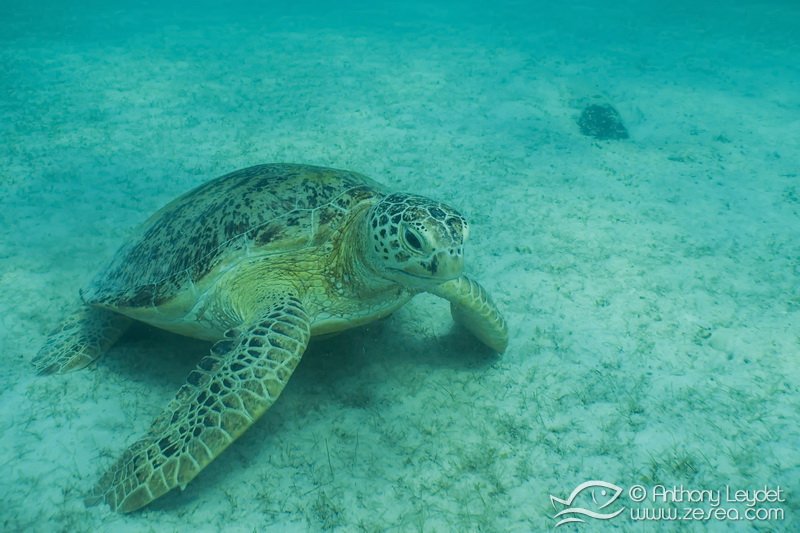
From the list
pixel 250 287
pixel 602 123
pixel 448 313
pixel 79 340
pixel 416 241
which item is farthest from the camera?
pixel 602 123

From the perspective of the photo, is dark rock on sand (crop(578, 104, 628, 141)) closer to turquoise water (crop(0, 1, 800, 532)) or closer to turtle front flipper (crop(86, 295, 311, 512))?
turquoise water (crop(0, 1, 800, 532))

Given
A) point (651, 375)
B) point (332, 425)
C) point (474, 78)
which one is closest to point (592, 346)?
point (651, 375)

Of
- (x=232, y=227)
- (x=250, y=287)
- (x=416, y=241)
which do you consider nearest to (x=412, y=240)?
(x=416, y=241)

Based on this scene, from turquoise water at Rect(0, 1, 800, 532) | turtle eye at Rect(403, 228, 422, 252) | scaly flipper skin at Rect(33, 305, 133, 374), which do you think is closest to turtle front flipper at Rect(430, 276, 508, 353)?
turquoise water at Rect(0, 1, 800, 532)

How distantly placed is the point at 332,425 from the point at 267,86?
9.77 meters

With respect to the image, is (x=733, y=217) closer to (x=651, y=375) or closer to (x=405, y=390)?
(x=651, y=375)

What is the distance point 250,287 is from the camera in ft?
10.2

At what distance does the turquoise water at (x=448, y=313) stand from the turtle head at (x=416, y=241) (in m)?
1.07

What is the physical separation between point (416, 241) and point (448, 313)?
1744mm

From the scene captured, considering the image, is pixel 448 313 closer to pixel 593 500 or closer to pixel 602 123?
pixel 593 500

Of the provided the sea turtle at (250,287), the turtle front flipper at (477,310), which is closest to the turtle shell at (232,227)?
the sea turtle at (250,287)

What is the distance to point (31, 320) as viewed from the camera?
4.03 metres

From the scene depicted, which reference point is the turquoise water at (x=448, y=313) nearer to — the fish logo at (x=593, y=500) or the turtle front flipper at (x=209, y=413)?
the fish logo at (x=593, y=500)

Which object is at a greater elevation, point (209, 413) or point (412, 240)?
point (412, 240)
